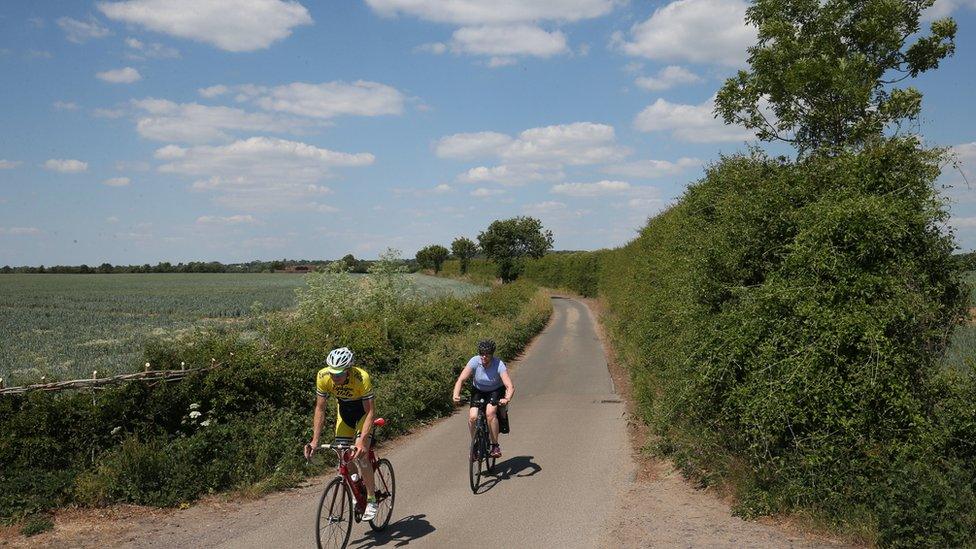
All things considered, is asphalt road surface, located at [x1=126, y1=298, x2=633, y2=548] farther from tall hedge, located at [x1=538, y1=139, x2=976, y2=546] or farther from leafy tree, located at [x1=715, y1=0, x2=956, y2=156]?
leafy tree, located at [x1=715, y1=0, x2=956, y2=156]

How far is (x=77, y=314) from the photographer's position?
31.9 metres

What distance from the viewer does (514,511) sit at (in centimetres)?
748

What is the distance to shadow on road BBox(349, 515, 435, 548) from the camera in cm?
653

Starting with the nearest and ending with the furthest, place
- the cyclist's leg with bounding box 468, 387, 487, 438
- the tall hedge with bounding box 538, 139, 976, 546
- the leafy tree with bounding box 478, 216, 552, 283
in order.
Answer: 1. the tall hedge with bounding box 538, 139, 976, 546
2. the cyclist's leg with bounding box 468, 387, 487, 438
3. the leafy tree with bounding box 478, 216, 552, 283

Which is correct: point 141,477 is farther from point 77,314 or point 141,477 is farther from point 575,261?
point 575,261

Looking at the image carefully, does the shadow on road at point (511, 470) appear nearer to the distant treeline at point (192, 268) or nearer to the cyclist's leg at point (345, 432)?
→ the cyclist's leg at point (345, 432)

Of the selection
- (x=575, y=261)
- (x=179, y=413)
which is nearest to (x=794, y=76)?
(x=179, y=413)

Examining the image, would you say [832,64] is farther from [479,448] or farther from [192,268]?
[192,268]

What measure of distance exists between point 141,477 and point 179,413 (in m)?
1.56

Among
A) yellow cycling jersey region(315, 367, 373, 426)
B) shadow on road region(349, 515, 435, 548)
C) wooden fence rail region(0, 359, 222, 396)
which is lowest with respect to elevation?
A: shadow on road region(349, 515, 435, 548)

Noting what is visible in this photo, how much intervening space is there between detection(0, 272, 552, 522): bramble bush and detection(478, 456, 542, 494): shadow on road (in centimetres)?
257

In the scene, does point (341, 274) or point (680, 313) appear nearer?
point (680, 313)

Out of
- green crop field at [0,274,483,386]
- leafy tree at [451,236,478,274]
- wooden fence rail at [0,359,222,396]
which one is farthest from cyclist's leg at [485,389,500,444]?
leafy tree at [451,236,478,274]

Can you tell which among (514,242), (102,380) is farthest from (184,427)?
(514,242)
